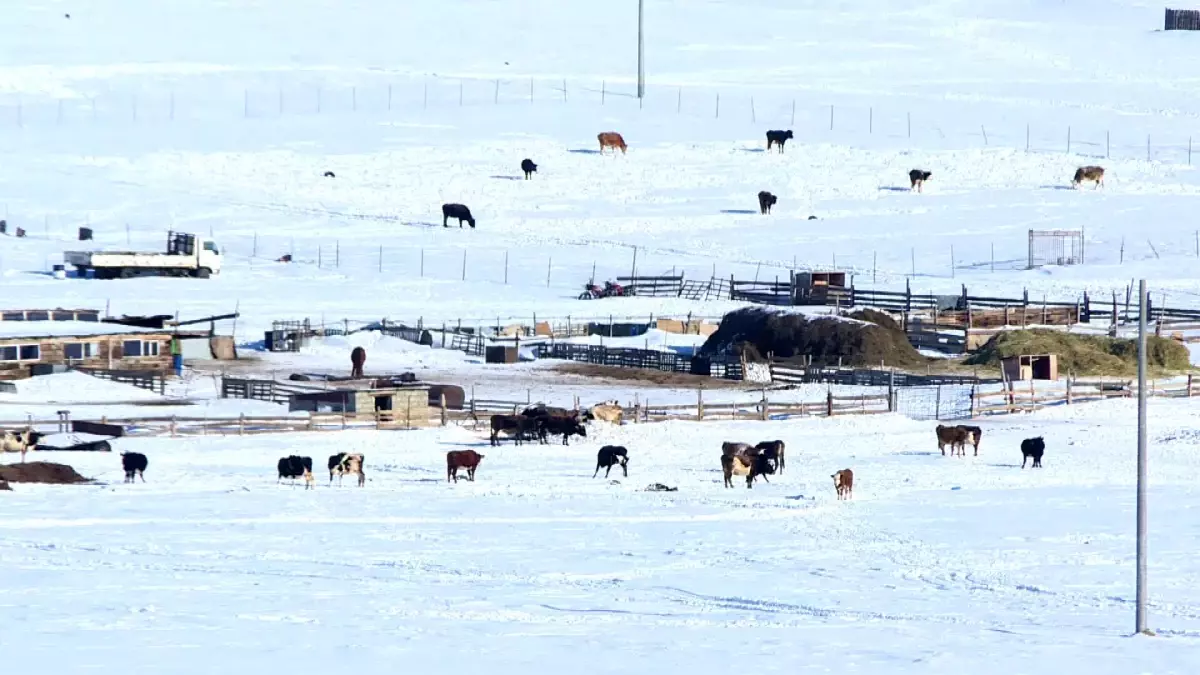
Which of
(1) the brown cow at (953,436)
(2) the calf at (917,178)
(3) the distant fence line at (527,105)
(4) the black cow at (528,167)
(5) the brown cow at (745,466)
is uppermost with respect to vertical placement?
(3) the distant fence line at (527,105)

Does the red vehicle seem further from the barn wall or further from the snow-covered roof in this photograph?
the barn wall

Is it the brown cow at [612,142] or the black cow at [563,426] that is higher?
the brown cow at [612,142]

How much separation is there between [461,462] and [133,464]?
4864 millimetres

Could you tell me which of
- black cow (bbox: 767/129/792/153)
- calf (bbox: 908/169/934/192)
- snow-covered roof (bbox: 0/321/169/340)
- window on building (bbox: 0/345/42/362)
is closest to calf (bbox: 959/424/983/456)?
snow-covered roof (bbox: 0/321/169/340)

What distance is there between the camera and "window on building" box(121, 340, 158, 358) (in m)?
50.2

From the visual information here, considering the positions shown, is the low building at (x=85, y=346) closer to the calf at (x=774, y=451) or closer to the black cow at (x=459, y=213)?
the calf at (x=774, y=451)

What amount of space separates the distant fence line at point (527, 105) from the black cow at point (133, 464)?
2407 inches

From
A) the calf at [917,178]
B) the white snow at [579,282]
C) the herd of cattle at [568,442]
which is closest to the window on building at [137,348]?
the white snow at [579,282]

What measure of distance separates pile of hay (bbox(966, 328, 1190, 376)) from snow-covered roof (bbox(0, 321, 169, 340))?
1967 cm

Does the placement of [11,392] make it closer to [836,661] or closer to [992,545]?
[992,545]

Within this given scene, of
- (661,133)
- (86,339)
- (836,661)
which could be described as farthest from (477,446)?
(661,133)

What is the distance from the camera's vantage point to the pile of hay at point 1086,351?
50.1 metres

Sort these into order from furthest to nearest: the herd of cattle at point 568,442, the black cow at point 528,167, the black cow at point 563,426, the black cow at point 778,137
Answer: the black cow at point 778,137
the black cow at point 528,167
the black cow at point 563,426
the herd of cattle at point 568,442

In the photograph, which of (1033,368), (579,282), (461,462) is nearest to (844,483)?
(461,462)
